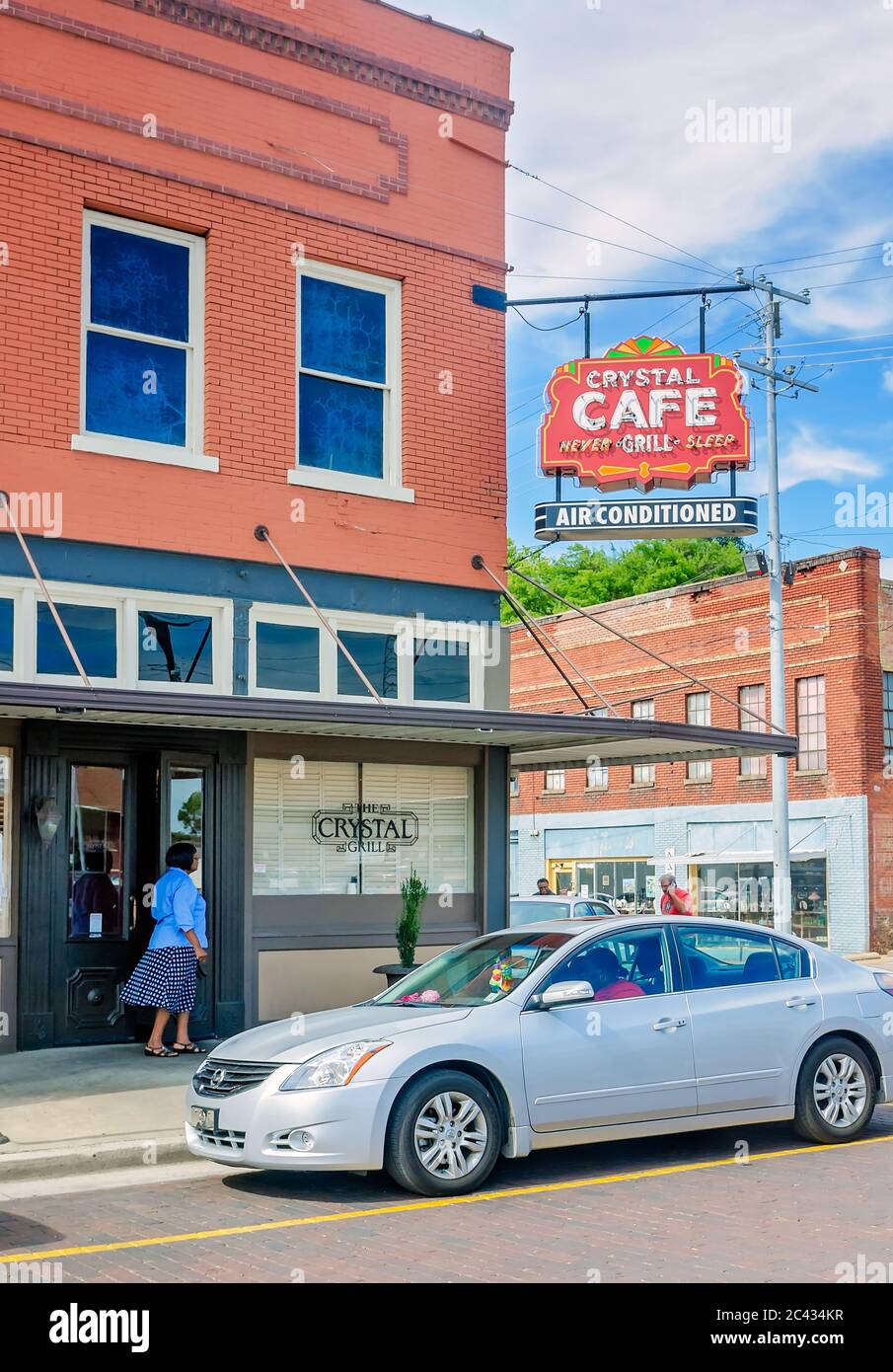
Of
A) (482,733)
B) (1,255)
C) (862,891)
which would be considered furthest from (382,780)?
(862,891)

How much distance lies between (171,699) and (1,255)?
4.46m

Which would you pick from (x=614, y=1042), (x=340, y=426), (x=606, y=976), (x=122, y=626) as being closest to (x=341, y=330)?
(x=340, y=426)

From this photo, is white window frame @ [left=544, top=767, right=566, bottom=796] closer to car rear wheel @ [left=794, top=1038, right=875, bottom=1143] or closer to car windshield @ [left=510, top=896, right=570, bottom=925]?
car windshield @ [left=510, top=896, right=570, bottom=925]

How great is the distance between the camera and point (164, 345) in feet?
45.0

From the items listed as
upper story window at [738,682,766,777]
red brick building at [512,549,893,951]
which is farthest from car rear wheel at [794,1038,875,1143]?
upper story window at [738,682,766,777]

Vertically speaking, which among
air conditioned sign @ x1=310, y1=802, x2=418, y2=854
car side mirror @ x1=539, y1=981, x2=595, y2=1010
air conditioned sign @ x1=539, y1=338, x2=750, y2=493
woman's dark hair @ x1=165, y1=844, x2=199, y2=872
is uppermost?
air conditioned sign @ x1=539, y1=338, x2=750, y2=493

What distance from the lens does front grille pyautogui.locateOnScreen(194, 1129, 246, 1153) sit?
7.96 meters

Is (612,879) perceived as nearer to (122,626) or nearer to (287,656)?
(287,656)

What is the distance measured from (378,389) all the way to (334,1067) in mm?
8699

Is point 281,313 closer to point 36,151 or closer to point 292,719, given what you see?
point 36,151

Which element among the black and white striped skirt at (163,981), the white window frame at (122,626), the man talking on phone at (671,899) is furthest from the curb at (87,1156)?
the man talking on phone at (671,899)

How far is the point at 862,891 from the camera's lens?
1203 inches

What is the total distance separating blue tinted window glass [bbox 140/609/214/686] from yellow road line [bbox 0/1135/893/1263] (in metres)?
6.42

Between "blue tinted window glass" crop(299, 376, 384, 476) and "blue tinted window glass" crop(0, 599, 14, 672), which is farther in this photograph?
"blue tinted window glass" crop(299, 376, 384, 476)
